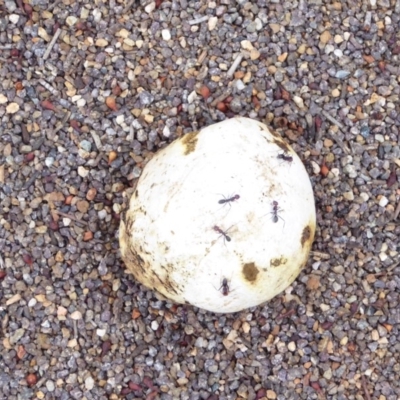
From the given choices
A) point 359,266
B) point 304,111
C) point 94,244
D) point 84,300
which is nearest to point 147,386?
point 84,300

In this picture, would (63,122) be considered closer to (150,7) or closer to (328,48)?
(150,7)

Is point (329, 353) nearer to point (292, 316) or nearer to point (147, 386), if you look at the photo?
point (292, 316)

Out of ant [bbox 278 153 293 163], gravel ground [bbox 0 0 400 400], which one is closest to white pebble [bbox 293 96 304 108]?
gravel ground [bbox 0 0 400 400]

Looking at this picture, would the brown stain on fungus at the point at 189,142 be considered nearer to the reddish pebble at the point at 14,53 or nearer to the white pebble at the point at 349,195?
the white pebble at the point at 349,195

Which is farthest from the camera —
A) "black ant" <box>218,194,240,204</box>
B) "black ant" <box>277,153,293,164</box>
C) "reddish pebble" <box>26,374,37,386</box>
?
"reddish pebble" <box>26,374,37,386</box>

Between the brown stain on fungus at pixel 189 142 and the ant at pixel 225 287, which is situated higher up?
the brown stain on fungus at pixel 189 142

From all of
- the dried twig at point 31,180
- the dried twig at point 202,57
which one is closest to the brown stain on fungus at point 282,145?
the dried twig at point 202,57

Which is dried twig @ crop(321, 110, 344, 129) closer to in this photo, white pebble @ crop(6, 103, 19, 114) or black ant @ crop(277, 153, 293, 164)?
black ant @ crop(277, 153, 293, 164)
